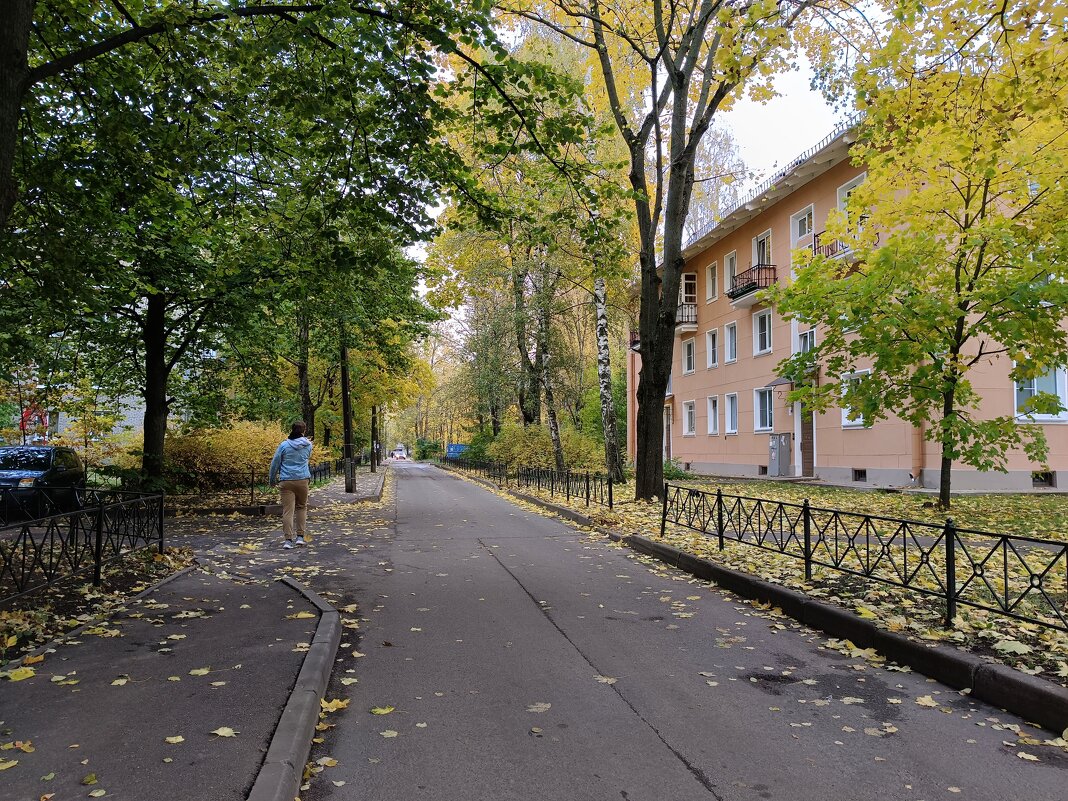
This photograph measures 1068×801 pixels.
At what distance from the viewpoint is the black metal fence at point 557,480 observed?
1714cm

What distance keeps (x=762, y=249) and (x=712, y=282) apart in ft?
15.4

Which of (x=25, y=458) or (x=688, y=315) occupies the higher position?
(x=688, y=315)

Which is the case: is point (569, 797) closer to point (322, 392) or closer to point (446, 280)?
point (446, 280)

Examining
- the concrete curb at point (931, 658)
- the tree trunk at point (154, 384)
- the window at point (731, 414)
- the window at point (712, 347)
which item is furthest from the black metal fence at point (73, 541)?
the window at point (712, 347)

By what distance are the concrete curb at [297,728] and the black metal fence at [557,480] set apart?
32.8ft

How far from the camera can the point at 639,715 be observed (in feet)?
14.0

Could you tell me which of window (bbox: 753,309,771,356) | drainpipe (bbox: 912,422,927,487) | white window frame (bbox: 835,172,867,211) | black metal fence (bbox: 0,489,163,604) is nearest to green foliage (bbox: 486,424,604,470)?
window (bbox: 753,309,771,356)

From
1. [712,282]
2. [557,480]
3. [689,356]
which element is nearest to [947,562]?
[557,480]

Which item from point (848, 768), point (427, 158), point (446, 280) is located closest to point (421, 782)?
point (848, 768)

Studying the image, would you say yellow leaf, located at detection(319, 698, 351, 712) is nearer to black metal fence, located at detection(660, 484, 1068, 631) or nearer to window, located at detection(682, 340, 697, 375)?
black metal fence, located at detection(660, 484, 1068, 631)

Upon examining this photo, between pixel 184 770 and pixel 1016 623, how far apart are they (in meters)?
6.21

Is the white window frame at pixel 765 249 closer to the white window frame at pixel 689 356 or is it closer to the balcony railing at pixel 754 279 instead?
the balcony railing at pixel 754 279

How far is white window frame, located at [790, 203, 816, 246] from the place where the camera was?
23.9 meters

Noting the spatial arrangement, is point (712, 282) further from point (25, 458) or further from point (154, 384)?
point (25, 458)
